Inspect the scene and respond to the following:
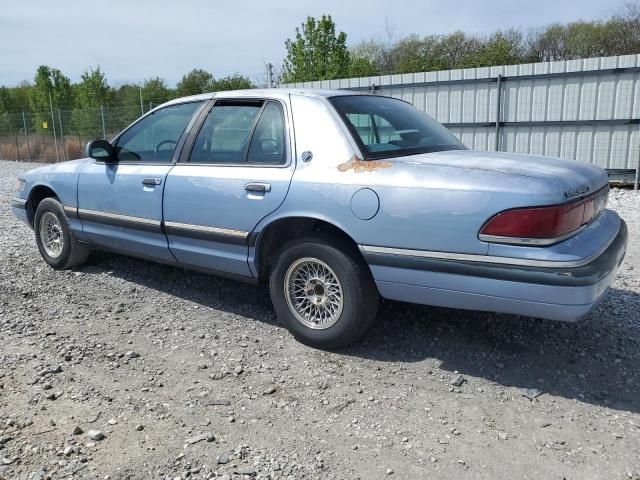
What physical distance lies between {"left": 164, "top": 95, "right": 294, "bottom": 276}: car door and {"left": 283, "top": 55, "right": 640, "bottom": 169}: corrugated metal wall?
8565 mm

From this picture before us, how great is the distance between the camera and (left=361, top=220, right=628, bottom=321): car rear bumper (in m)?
2.88

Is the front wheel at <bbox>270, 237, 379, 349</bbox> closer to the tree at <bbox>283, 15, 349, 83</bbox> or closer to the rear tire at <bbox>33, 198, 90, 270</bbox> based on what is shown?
the rear tire at <bbox>33, 198, 90, 270</bbox>

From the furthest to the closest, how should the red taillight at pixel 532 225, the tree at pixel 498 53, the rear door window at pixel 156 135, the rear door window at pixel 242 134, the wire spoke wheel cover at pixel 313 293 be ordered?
the tree at pixel 498 53 → the rear door window at pixel 156 135 → the rear door window at pixel 242 134 → the wire spoke wheel cover at pixel 313 293 → the red taillight at pixel 532 225

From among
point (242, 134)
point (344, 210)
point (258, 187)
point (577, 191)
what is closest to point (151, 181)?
point (242, 134)

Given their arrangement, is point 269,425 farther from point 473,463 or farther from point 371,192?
point 371,192

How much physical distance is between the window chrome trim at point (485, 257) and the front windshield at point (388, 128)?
0.61 m

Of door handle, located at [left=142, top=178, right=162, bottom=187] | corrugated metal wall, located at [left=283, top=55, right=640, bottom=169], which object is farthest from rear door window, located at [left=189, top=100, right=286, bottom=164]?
corrugated metal wall, located at [left=283, top=55, right=640, bottom=169]

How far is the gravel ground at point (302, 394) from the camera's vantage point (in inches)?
102

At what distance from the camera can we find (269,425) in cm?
289

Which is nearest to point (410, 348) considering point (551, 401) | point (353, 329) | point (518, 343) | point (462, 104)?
point (353, 329)

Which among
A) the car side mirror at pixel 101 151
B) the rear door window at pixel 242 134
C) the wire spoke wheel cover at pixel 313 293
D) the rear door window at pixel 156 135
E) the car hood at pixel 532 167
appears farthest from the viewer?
the car side mirror at pixel 101 151

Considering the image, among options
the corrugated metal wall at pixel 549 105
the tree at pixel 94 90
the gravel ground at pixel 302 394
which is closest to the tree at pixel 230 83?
the tree at pixel 94 90

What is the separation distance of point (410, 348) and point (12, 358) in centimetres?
260

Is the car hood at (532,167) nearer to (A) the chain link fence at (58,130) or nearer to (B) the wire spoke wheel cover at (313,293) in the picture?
(B) the wire spoke wheel cover at (313,293)
